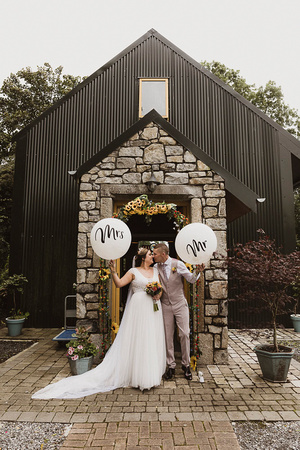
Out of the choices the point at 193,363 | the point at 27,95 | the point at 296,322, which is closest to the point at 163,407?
the point at 193,363

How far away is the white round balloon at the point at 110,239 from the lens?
4.12m

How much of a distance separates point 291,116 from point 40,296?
19.8 meters

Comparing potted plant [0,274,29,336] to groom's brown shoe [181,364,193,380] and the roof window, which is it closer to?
groom's brown shoe [181,364,193,380]

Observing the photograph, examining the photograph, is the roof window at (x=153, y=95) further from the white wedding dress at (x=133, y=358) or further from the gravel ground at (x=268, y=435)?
the gravel ground at (x=268, y=435)

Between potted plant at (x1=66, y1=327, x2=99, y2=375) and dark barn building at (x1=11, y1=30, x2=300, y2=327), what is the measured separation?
11.2ft

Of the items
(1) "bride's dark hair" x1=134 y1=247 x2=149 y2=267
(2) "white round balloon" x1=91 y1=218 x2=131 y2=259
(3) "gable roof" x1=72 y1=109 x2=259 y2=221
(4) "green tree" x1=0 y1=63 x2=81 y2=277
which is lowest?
(1) "bride's dark hair" x1=134 y1=247 x2=149 y2=267

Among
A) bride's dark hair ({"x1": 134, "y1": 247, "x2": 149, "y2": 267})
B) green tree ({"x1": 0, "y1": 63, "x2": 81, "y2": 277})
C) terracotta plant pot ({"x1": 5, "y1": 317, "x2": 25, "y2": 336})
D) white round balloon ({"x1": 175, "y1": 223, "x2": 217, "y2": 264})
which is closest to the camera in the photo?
white round balloon ({"x1": 175, "y1": 223, "x2": 217, "y2": 264})

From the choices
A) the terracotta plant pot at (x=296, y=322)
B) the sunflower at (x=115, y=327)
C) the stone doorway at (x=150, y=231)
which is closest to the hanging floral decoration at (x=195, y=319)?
the sunflower at (x=115, y=327)

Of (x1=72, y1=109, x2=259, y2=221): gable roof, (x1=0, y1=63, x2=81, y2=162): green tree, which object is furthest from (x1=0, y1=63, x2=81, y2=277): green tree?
(x1=72, y1=109, x2=259, y2=221): gable roof

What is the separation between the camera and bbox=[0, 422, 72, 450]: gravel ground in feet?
9.59

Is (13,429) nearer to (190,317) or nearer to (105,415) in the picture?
(105,415)

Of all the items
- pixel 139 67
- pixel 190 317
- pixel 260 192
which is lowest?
pixel 190 317

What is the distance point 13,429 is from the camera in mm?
3193

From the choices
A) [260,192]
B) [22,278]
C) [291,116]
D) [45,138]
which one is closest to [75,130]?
[45,138]
